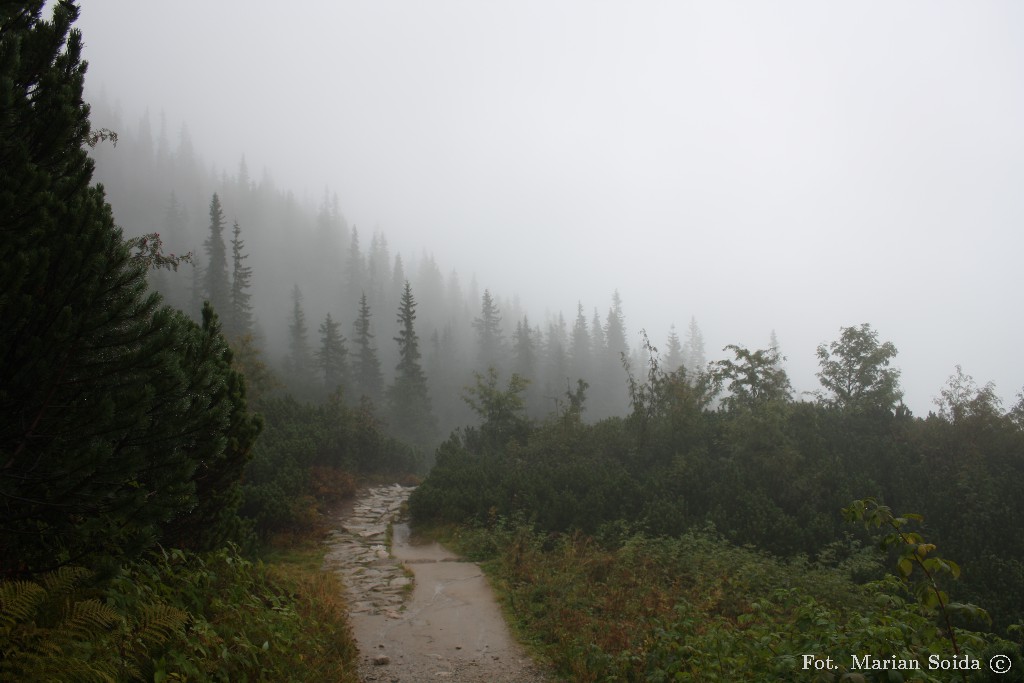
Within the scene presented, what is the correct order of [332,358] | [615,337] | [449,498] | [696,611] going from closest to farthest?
[696,611] → [449,498] → [332,358] → [615,337]

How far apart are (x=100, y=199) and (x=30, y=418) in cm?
183

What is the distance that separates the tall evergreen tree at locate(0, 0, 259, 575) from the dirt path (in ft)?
12.3

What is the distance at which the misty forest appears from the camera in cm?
349

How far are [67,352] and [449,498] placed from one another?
11929 mm

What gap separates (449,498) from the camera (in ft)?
47.4

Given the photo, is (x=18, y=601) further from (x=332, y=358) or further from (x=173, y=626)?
(x=332, y=358)

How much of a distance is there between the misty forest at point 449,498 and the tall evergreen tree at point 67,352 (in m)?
0.02

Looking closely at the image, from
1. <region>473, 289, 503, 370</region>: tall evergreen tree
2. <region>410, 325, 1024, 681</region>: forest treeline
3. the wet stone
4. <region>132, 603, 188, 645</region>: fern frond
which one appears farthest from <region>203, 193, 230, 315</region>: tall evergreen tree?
<region>132, 603, 188, 645</region>: fern frond

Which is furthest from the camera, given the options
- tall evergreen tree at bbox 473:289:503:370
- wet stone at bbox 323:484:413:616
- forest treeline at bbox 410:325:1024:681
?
tall evergreen tree at bbox 473:289:503:370

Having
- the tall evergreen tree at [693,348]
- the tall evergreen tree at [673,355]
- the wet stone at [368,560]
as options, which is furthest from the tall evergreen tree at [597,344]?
the wet stone at [368,560]

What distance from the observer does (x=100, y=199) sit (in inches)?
164

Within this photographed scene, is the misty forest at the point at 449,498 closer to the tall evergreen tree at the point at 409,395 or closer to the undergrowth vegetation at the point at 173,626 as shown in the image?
the undergrowth vegetation at the point at 173,626

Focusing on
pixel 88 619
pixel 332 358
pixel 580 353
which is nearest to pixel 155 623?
pixel 88 619
